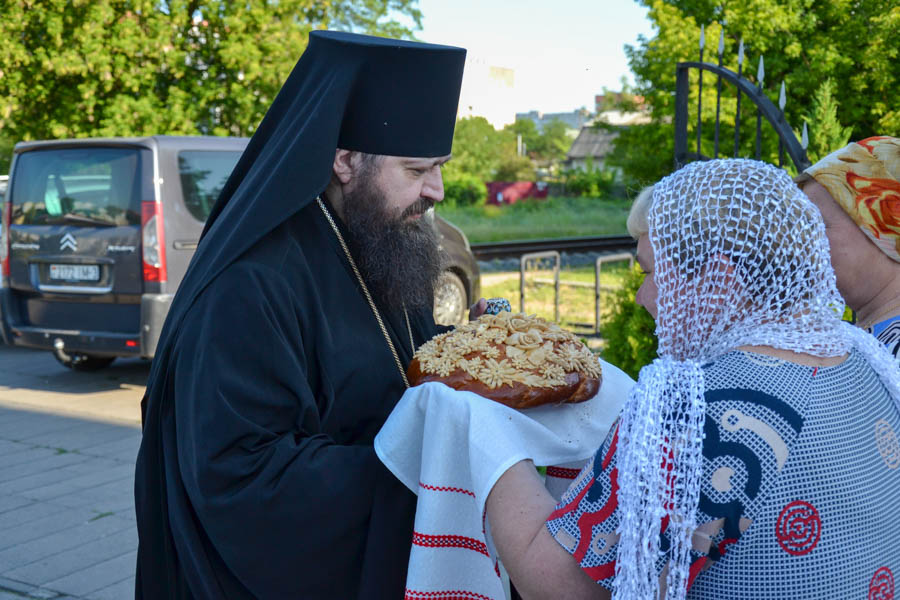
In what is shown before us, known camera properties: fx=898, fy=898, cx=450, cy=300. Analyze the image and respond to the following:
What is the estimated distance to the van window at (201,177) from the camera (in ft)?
26.4

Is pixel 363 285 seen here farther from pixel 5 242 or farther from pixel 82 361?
pixel 82 361

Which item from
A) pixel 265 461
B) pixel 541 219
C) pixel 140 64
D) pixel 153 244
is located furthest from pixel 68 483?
pixel 541 219

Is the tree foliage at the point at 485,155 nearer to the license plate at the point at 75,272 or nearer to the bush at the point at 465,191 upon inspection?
the bush at the point at 465,191

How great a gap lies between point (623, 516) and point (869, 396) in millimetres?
576

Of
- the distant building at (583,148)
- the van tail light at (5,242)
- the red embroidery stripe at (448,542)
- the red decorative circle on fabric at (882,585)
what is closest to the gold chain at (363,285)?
the red embroidery stripe at (448,542)

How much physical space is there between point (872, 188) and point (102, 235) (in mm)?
6851

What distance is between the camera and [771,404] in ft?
5.08

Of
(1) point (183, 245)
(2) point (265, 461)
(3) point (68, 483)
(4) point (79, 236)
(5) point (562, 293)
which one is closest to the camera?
(2) point (265, 461)

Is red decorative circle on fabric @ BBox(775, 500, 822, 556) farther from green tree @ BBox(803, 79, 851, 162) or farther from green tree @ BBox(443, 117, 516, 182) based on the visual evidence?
green tree @ BBox(443, 117, 516, 182)

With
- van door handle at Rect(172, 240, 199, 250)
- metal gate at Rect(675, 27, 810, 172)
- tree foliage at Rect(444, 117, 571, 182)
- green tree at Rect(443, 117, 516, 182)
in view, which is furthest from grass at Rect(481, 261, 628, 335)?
green tree at Rect(443, 117, 516, 182)

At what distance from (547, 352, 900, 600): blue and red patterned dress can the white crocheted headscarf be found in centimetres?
3

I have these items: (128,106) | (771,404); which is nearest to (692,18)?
(128,106)

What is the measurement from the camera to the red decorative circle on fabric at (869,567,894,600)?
1.67m

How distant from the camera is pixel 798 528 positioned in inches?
61.6
